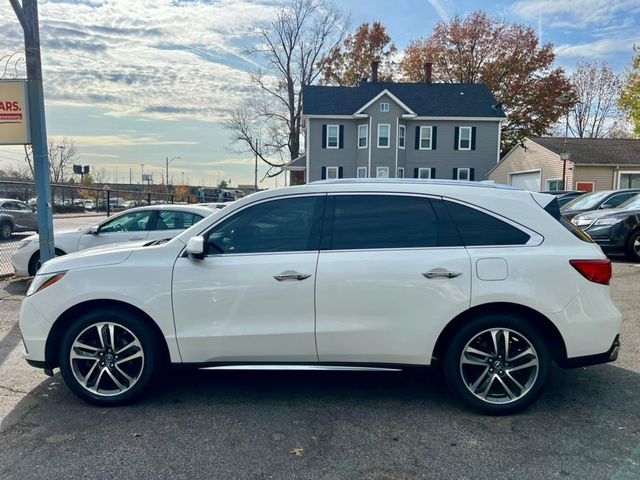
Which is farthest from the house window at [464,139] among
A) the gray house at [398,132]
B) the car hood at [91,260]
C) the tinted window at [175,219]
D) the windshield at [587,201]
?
the car hood at [91,260]

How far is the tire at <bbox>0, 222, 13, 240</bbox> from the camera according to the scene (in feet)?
57.5

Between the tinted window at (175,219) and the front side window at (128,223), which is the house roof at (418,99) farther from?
the front side window at (128,223)

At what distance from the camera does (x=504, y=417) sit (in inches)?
136

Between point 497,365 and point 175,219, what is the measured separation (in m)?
6.71

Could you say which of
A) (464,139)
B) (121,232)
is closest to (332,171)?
(464,139)

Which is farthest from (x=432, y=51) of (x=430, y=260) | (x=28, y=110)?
(x=430, y=260)

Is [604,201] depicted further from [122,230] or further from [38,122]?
[38,122]

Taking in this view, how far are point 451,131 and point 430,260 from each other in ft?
110

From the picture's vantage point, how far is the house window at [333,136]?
34000mm

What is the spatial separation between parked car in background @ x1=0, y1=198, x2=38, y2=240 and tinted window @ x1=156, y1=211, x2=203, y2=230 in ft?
39.3

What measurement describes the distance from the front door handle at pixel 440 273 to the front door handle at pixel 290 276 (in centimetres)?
89

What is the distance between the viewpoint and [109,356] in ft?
11.9

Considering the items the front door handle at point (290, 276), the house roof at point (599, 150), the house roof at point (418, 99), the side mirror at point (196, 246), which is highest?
the house roof at point (418, 99)

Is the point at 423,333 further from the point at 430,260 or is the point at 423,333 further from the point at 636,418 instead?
the point at 636,418
